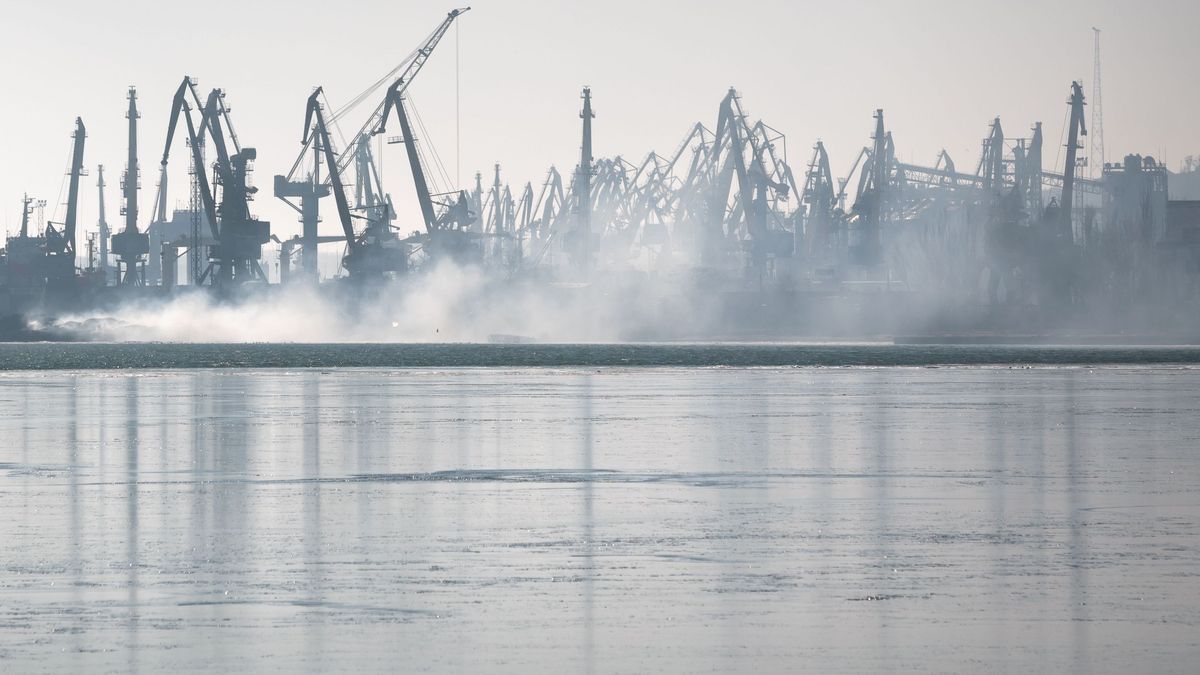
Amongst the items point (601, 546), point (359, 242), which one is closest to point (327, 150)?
point (359, 242)

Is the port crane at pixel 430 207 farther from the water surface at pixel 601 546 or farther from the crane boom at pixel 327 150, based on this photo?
the water surface at pixel 601 546

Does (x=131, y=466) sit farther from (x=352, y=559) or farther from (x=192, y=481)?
(x=352, y=559)

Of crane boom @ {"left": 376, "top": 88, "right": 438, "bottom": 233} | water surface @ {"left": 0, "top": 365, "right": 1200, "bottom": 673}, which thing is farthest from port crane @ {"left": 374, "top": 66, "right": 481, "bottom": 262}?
water surface @ {"left": 0, "top": 365, "right": 1200, "bottom": 673}

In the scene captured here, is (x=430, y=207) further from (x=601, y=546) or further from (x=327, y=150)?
(x=601, y=546)

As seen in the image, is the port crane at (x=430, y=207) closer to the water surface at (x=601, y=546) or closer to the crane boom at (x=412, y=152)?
the crane boom at (x=412, y=152)

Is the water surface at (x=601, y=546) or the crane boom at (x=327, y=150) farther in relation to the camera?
the crane boom at (x=327, y=150)

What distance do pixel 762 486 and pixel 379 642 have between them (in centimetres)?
1274

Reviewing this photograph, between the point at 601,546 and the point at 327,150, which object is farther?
the point at 327,150

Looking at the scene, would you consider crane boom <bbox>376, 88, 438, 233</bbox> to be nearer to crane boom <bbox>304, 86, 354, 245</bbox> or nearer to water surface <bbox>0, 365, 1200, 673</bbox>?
crane boom <bbox>304, 86, 354, 245</bbox>

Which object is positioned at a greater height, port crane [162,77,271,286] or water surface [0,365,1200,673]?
port crane [162,77,271,286]

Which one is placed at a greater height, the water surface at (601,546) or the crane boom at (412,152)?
the crane boom at (412,152)

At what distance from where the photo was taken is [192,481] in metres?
26.4

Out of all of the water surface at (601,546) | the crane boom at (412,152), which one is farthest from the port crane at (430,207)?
the water surface at (601,546)

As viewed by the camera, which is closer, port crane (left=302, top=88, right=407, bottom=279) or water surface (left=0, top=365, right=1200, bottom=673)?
water surface (left=0, top=365, right=1200, bottom=673)
